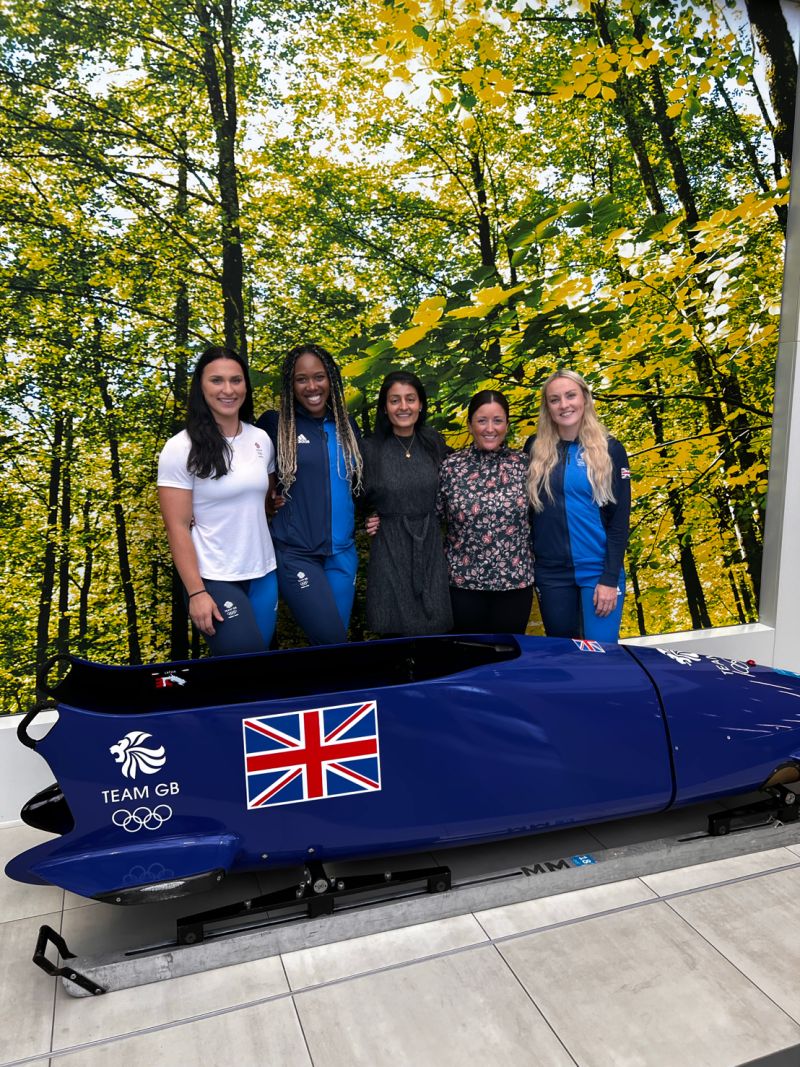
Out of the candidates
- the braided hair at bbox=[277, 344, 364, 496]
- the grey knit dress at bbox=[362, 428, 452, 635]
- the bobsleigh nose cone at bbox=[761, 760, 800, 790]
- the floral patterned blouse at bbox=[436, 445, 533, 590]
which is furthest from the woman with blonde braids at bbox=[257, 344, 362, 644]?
the bobsleigh nose cone at bbox=[761, 760, 800, 790]

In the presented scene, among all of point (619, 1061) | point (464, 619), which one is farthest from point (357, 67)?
point (619, 1061)

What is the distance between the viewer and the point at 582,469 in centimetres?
254

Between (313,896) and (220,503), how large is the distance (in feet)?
3.97

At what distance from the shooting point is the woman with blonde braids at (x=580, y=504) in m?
2.54

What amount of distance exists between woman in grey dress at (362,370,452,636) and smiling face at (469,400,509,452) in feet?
0.58

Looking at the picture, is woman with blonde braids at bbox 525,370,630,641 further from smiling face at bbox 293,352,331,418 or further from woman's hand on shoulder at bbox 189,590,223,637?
woman's hand on shoulder at bbox 189,590,223,637

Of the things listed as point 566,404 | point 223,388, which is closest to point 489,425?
point 566,404

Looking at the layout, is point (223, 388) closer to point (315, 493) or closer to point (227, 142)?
point (315, 493)

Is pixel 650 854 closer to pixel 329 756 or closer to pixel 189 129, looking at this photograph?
pixel 329 756

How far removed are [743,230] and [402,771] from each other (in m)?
3.37

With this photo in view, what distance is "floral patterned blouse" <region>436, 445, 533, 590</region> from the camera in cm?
253

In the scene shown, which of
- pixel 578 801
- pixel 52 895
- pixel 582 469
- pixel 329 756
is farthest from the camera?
pixel 582 469

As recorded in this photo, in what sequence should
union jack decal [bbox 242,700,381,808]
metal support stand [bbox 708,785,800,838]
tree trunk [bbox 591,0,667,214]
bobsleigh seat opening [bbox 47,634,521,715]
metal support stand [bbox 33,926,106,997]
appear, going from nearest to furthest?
1. metal support stand [bbox 33,926,106,997]
2. union jack decal [bbox 242,700,381,808]
3. bobsleigh seat opening [bbox 47,634,521,715]
4. metal support stand [bbox 708,785,800,838]
5. tree trunk [bbox 591,0,667,214]

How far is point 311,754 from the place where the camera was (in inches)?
73.4
